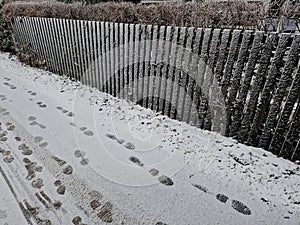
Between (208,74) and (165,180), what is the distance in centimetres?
142

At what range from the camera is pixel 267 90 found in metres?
2.39

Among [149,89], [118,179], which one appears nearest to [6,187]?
[118,179]

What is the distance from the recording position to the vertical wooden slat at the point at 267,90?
2158mm

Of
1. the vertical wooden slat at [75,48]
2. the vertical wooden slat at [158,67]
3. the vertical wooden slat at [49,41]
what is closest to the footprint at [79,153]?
the vertical wooden slat at [158,67]

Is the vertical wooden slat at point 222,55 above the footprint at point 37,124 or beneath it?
above

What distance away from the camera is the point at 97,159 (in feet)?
8.71

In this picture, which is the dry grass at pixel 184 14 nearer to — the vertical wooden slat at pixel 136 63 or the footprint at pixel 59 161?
the vertical wooden slat at pixel 136 63

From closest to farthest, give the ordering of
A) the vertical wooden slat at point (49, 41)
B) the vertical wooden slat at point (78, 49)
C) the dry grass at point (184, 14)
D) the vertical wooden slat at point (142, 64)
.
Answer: the dry grass at point (184, 14), the vertical wooden slat at point (142, 64), the vertical wooden slat at point (78, 49), the vertical wooden slat at point (49, 41)

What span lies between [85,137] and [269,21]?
302 cm

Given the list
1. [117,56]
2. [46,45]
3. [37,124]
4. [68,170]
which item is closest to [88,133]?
[68,170]

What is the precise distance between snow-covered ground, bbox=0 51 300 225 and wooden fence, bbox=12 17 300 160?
0.24 meters

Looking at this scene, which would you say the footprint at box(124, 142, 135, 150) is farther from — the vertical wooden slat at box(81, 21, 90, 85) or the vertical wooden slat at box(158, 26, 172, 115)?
the vertical wooden slat at box(81, 21, 90, 85)

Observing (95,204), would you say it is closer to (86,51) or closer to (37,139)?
(37,139)

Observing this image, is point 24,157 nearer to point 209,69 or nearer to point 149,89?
point 149,89
